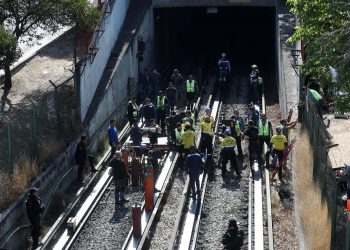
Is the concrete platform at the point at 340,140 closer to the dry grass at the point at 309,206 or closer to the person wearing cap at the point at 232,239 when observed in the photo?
the dry grass at the point at 309,206

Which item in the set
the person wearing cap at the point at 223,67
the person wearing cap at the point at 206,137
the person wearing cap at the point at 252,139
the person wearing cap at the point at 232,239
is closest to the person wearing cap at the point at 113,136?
the person wearing cap at the point at 206,137

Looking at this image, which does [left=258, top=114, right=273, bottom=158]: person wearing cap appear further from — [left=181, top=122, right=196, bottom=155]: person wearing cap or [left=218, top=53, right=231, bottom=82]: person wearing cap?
[left=218, top=53, right=231, bottom=82]: person wearing cap

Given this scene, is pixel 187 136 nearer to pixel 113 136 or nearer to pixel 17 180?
pixel 113 136

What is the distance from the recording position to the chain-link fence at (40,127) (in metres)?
19.4

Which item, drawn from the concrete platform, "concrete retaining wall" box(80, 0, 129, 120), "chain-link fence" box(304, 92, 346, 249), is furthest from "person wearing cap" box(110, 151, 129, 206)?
the concrete platform

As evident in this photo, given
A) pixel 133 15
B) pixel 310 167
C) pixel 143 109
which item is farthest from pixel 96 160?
pixel 133 15

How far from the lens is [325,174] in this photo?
60.8 ft

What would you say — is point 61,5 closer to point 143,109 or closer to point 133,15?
point 143,109

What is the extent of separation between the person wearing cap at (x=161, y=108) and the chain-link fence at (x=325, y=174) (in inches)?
176

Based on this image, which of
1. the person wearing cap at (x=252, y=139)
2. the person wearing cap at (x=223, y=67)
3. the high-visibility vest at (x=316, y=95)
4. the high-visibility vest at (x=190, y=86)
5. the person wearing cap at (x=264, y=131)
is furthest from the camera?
the person wearing cap at (x=223, y=67)

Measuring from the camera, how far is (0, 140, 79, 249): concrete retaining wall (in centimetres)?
1784

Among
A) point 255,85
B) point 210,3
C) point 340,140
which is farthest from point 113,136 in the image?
point 210,3

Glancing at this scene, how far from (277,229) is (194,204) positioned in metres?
2.50

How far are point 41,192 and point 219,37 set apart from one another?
25.9m
